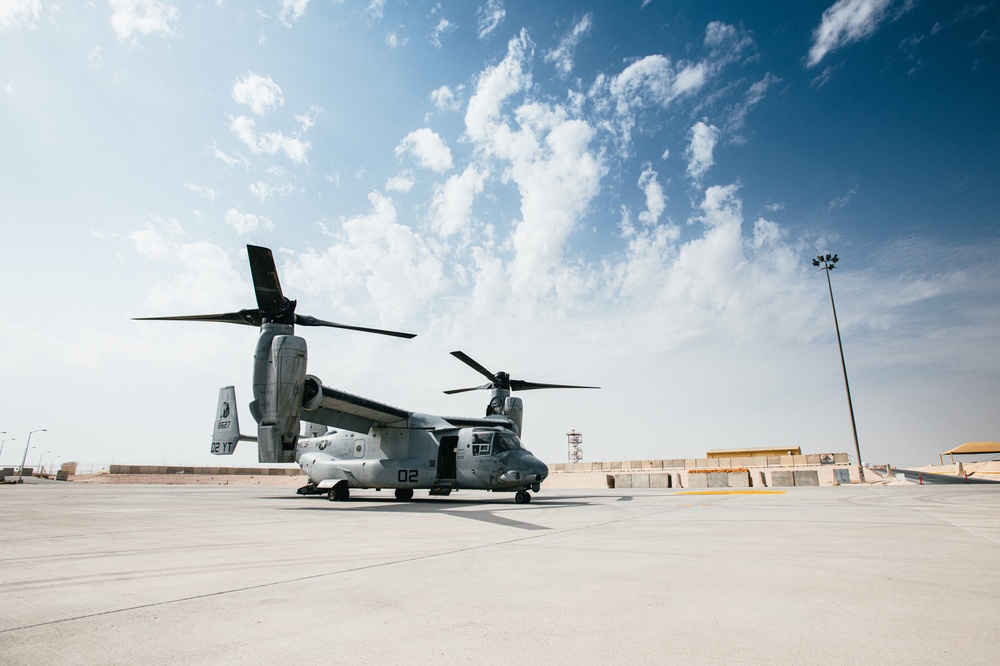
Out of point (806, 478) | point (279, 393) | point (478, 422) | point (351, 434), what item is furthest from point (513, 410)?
point (806, 478)

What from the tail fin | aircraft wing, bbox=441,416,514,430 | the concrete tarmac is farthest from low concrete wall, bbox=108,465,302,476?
the concrete tarmac

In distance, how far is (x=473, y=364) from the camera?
79.6 feet

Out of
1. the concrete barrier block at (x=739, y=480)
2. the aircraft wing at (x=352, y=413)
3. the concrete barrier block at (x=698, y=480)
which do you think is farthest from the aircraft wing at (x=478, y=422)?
the concrete barrier block at (x=739, y=480)

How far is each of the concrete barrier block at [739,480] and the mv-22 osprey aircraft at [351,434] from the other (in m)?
18.3

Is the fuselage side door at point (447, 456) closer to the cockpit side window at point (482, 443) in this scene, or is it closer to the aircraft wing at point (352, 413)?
the cockpit side window at point (482, 443)

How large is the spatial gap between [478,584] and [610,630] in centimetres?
164

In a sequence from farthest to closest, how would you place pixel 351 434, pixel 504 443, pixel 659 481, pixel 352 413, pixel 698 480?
1. pixel 659 481
2. pixel 698 480
3. pixel 351 434
4. pixel 352 413
5. pixel 504 443

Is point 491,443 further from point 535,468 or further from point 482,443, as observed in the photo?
point 535,468

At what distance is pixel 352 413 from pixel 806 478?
30855 mm

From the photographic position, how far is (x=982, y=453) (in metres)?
64.1

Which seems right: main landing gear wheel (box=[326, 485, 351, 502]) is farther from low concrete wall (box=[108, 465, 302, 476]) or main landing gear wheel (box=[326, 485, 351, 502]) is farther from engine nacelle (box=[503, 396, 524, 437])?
low concrete wall (box=[108, 465, 302, 476])

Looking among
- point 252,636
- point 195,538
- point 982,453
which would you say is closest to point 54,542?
point 195,538

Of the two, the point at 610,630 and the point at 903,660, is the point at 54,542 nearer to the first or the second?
the point at 610,630

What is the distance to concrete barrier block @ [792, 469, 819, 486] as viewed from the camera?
33.8 meters
